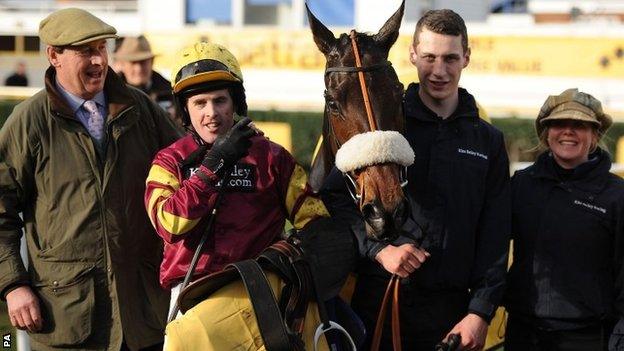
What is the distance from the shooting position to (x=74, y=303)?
3.91 m

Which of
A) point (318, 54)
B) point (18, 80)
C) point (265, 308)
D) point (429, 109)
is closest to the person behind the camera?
point (265, 308)

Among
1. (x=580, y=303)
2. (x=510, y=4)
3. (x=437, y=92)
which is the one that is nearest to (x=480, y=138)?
(x=437, y=92)

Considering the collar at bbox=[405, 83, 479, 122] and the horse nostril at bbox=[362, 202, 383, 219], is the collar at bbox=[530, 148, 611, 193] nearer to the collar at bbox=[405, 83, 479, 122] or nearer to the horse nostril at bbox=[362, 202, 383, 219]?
the collar at bbox=[405, 83, 479, 122]

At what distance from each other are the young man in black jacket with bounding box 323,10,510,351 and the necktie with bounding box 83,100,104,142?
36.0 inches

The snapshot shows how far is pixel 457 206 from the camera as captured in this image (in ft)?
12.0

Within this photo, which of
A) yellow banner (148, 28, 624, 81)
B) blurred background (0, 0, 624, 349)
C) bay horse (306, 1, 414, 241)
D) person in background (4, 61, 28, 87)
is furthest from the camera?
person in background (4, 61, 28, 87)

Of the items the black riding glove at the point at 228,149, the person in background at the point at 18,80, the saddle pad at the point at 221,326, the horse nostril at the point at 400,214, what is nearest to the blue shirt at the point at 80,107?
the black riding glove at the point at 228,149

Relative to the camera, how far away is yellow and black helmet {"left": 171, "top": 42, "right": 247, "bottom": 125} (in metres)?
3.51

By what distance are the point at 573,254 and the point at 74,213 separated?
183cm

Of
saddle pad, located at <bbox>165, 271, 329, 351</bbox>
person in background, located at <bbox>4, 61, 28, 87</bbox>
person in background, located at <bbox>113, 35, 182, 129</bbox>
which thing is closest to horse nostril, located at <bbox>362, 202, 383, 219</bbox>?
saddle pad, located at <bbox>165, 271, 329, 351</bbox>

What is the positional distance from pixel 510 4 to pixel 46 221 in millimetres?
33031

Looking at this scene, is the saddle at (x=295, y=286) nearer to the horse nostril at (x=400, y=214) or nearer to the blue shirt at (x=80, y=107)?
the horse nostril at (x=400, y=214)

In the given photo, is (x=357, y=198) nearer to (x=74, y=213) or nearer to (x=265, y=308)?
(x=265, y=308)

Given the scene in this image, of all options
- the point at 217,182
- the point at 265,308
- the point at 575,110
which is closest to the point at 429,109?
the point at 575,110
